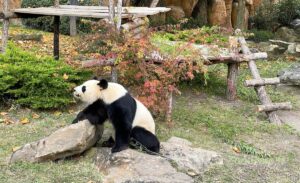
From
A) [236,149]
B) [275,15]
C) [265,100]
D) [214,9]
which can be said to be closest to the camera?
[236,149]

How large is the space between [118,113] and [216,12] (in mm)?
13939

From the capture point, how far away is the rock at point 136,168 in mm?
5062

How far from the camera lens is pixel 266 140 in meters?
7.53

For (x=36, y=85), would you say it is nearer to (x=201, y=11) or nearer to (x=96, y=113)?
(x=96, y=113)

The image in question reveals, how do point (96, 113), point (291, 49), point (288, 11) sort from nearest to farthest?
point (96, 113) < point (291, 49) < point (288, 11)

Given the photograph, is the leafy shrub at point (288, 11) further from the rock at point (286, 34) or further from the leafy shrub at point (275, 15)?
the rock at point (286, 34)

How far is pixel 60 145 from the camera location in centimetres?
538

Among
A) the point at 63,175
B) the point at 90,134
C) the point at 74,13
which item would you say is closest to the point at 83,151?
the point at 90,134

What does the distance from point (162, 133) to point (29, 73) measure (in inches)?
94.7

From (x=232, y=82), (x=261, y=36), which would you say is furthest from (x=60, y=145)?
(x=261, y=36)

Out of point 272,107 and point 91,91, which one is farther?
point 272,107

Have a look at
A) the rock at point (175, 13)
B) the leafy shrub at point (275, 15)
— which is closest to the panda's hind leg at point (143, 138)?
the rock at point (175, 13)

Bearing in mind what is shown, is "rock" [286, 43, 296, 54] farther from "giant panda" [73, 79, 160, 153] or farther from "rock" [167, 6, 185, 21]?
"giant panda" [73, 79, 160, 153]

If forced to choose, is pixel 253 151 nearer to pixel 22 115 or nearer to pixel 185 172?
pixel 185 172
